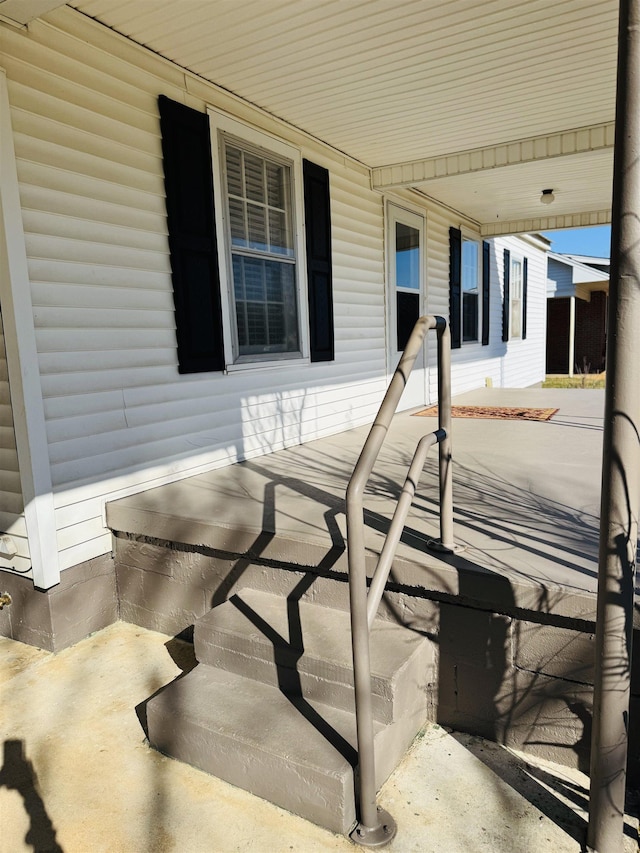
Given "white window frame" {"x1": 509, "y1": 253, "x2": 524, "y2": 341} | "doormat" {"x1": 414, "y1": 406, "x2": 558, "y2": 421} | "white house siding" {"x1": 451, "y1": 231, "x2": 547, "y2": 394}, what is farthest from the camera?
"white window frame" {"x1": 509, "y1": 253, "x2": 524, "y2": 341}

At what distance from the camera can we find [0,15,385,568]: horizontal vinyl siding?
262 cm

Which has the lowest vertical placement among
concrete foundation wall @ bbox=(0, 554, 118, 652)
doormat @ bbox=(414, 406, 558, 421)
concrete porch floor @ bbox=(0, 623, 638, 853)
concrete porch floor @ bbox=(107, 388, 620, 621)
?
concrete porch floor @ bbox=(0, 623, 638, 853)

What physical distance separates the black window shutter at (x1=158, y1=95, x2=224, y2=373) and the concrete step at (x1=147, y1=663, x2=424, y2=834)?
1.90 metres

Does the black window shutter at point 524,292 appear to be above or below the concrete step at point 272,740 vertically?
above

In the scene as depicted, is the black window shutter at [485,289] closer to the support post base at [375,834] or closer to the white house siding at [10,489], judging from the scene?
the white house siding at [10,489]

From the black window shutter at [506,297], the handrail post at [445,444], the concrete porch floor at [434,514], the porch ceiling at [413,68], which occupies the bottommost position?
the concrete porch floor at [434,514]

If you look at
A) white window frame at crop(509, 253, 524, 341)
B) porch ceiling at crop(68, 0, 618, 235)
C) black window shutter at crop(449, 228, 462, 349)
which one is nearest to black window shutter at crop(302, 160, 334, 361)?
porch ceiling at crop(68, 0, 618, 235)

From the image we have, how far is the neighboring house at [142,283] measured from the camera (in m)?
2.60

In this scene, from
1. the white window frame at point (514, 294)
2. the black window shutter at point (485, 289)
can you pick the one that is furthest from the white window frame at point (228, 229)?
the white window frame at point (514, 294)

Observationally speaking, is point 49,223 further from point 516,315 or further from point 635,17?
point 516,315

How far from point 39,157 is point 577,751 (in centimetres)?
308

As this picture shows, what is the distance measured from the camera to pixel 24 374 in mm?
2529

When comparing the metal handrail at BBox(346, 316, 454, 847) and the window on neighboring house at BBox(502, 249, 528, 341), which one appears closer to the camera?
the metal handrail at BBox(346, 316, 454, 847)

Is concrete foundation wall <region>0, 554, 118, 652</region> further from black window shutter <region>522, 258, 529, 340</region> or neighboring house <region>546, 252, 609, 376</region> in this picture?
neighboring house <region>546, 252, 609, 376</region>
